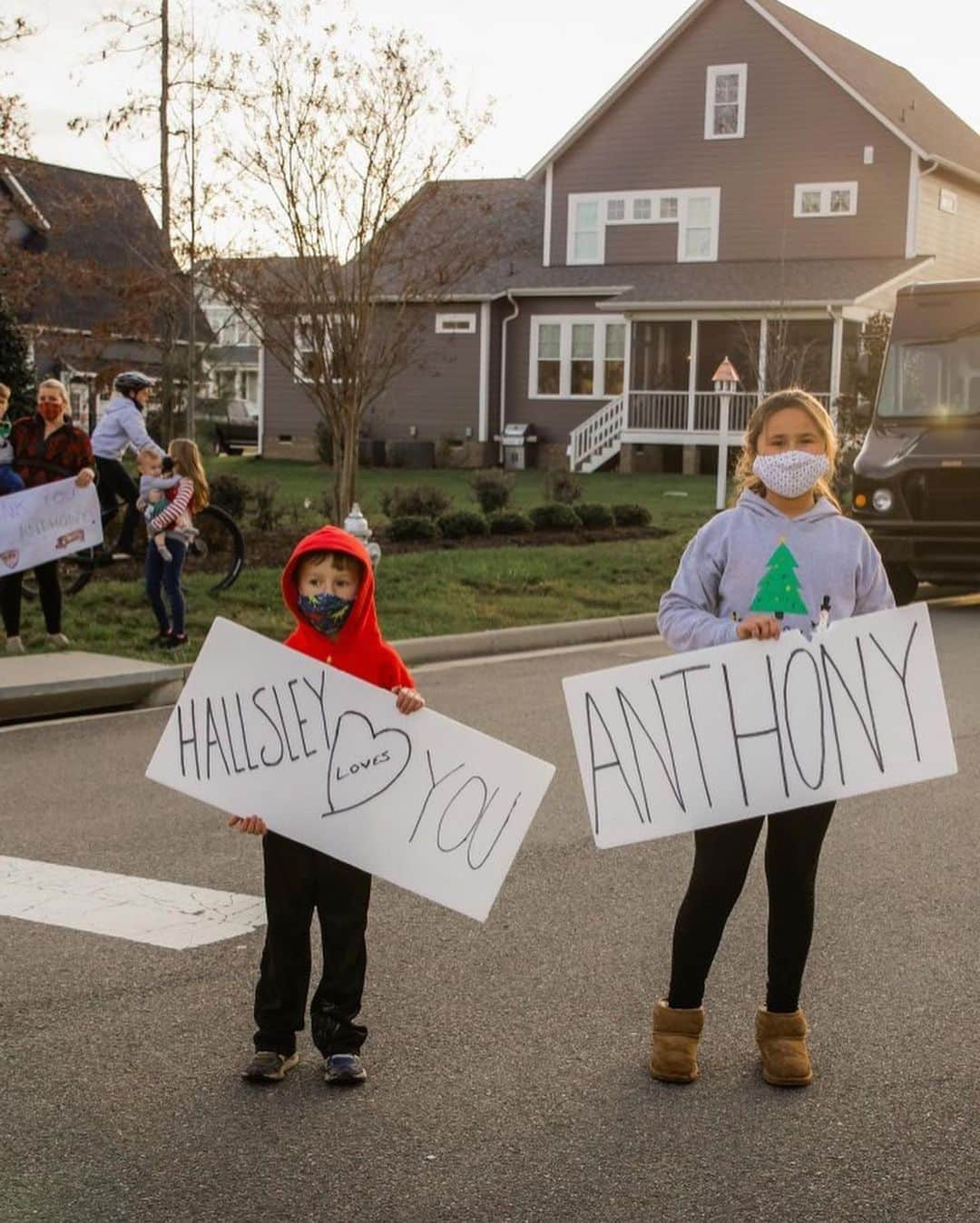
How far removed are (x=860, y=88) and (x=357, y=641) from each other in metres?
34.9

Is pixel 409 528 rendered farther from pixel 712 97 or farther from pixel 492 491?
pixel 712 97

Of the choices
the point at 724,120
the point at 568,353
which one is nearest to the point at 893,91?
the point at 724,120

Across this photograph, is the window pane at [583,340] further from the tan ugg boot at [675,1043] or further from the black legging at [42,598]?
the tan ugg boot at [675,1043]

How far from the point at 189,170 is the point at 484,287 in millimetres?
20977

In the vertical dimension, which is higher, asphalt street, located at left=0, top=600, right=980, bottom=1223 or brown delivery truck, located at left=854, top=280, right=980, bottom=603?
brown delivery truck, located at left=854, top=280, right=980, bottom=603

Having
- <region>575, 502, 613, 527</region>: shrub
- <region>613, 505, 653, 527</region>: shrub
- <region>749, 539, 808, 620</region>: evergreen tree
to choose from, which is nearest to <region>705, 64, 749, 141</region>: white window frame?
<region>613, 505, 653, 527</region>: shrub

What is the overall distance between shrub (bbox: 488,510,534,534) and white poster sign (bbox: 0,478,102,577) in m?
8.92

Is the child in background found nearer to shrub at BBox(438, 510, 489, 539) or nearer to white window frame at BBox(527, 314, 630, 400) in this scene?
shrub at BBox(438, 510, 489, 539)

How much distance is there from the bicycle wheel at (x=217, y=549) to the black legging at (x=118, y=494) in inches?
20.2

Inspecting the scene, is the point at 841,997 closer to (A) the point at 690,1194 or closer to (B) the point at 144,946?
(A) the point at 690,1194

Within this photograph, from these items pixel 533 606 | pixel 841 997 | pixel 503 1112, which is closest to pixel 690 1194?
pixel 503 1112

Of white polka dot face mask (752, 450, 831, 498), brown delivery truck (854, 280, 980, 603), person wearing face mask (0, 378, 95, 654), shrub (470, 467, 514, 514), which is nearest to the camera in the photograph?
white polka dot face mask (752, 450, 831, 498)

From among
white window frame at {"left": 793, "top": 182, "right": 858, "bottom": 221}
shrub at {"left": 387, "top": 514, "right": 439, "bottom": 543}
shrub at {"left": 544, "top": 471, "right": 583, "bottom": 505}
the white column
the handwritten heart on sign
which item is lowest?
shrub at {"left": 387, "top": 514, "right": 439, "bottom": 543}

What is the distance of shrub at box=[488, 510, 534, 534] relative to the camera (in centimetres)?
2042
